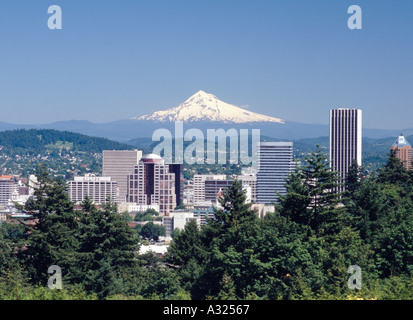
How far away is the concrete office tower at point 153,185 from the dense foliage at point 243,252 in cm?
5732

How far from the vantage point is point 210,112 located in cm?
8525

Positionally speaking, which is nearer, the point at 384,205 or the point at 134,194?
the point at 384,205

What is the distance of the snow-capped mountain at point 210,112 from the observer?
3349 inches

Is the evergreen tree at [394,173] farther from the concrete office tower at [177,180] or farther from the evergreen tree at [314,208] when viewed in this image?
the concrete office tower at [177,180]

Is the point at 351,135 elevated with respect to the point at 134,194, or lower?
elevated

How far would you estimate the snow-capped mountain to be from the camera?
85.1 m

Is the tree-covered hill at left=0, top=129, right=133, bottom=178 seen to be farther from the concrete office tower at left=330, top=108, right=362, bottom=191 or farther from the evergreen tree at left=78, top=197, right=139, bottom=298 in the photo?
the evergreen tree at left=78, top=197, right=139, bottom=298

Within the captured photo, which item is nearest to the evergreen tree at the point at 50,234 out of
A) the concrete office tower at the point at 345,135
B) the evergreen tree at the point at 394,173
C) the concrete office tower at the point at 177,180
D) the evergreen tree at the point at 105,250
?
the evergreen tree at the point at 105,250

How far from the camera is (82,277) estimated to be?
1146 cm

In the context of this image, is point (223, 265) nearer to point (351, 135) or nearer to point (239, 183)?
point (239, 183)

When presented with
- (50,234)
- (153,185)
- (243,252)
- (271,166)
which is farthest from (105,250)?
(153,185)

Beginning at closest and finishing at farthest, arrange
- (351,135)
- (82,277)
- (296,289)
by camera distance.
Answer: (296,289) < (82,277) < (351,135)
